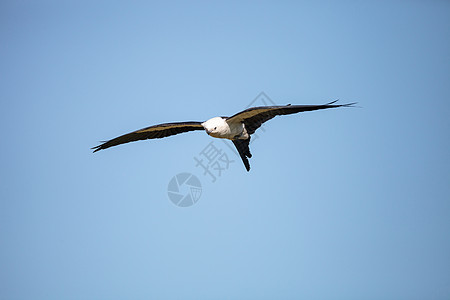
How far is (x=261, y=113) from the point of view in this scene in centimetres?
1489

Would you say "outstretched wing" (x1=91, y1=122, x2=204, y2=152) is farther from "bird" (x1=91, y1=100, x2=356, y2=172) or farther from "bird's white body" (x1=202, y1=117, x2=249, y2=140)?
"bird's white body" (x1=202, y1=117, x2=249, y2=140)

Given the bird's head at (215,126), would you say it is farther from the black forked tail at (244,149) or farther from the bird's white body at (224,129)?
the black forked tail at (244,149)

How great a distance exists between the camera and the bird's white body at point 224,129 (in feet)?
48.9

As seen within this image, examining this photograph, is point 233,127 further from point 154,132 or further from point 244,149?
point 154,132

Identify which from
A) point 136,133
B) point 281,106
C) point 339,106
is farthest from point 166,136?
point 339,106

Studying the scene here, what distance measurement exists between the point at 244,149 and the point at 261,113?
5.19ft

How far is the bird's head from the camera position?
1488 centimetres

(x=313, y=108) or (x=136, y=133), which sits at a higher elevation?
(x=136, y=133)

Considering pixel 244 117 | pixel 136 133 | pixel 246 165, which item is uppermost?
pixel 136 133

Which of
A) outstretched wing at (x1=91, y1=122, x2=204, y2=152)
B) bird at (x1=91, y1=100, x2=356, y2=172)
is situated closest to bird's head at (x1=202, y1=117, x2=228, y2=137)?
bird at (x1=91, y1=100, x2=356, y2=172)

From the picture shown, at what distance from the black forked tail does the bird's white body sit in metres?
0.28

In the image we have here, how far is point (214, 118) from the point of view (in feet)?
49.8

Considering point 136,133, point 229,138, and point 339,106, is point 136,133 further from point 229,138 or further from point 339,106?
point 339,106

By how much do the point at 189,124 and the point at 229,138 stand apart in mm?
1281
